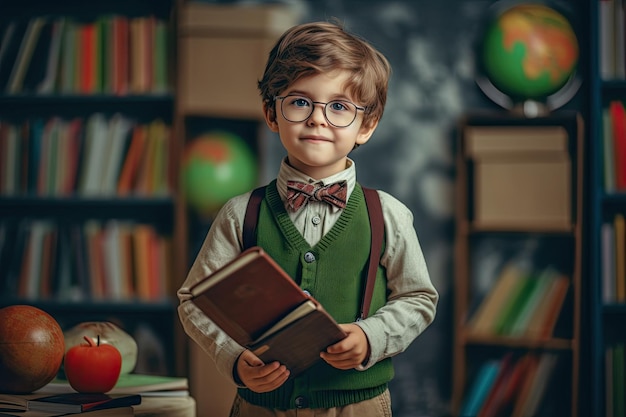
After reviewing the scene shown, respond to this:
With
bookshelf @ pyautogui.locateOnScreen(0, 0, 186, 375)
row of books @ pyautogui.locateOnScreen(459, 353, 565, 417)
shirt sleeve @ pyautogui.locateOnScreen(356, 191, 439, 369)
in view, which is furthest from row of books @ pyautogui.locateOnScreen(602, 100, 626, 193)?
shirt sleeve @ pyautogui.locateOnScreen(356, 191, 439, 369)

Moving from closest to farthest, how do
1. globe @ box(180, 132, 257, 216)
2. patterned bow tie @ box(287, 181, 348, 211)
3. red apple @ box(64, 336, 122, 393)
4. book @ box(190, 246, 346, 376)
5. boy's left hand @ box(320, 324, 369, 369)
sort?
book @ box(190, 246, 346, 376) → boy's left hand @ box(320, 324, 369, 369) → patterned bow tie @ box(287, 181, 348, 211) → red apple @ box(64, 336, 122, 393) → globe @ box(180, 132, 257, 216)

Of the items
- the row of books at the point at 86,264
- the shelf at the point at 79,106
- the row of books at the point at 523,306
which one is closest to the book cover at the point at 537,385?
the row of books at the point at 523,306

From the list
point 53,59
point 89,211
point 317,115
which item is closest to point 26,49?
point 53,59

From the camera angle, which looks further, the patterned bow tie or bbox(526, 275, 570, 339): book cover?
bbox(526, 275, 570, 339): book cover

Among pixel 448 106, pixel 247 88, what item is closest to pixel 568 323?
pixel 448 106

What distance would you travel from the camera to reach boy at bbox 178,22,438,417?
135 cm

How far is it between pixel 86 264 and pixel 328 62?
2318 mm

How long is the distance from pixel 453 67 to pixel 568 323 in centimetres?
115

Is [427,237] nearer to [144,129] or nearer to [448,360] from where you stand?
[448,360]

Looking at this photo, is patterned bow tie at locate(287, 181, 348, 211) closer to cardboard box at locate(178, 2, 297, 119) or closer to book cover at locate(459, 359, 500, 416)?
cardboard box at locate(178, 2, 297, 119)

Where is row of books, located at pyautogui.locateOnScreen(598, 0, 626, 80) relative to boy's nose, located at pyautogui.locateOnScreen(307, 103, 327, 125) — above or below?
above

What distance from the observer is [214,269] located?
4.55 feet

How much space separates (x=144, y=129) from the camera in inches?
133

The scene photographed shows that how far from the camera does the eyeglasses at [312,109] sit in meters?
1.36
